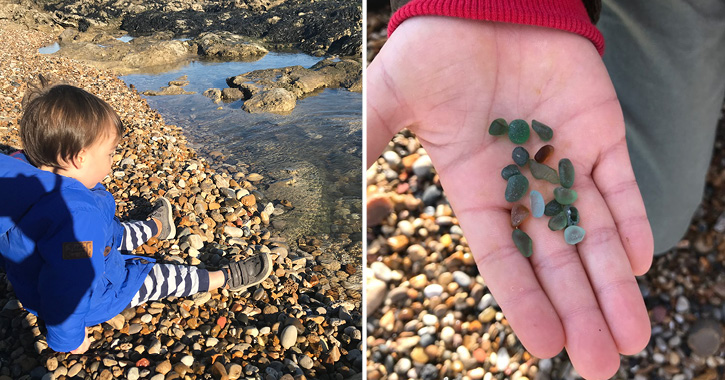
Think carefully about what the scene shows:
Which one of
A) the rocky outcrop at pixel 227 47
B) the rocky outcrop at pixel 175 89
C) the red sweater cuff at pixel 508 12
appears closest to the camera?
the red sweater cuff at pixel 508 12

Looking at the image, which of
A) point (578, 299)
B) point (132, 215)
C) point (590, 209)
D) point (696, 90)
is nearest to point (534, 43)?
point (590, 209)

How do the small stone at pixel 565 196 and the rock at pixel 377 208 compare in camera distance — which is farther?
the rock at pixel 377 208

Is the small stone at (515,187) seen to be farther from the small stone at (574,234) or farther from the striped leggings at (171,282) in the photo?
the striped leggings at (171,282)

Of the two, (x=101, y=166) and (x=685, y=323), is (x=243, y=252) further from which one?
(x=685, y=323)

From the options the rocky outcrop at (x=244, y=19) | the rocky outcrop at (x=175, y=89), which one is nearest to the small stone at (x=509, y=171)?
the rocky outcrop at (x=175, y=89)

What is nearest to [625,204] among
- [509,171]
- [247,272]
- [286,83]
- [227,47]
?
[509,171]

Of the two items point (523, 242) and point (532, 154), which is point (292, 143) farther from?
point (523, 242)

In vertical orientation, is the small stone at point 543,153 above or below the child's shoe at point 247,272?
above
